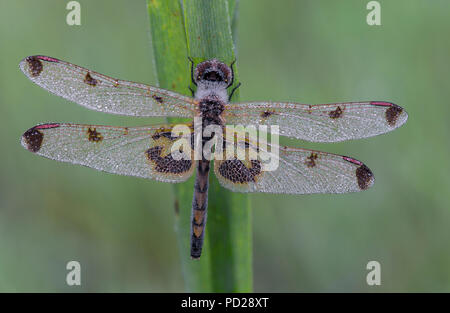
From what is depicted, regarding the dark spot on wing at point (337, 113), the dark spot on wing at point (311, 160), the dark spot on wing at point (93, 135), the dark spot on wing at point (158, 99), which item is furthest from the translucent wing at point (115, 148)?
the dark spot on wing at point (337, 113)

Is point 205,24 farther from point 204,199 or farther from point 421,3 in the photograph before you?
point 421,3

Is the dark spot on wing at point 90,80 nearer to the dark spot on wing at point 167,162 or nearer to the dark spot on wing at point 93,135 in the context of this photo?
the dark spot on wing at point 93,135

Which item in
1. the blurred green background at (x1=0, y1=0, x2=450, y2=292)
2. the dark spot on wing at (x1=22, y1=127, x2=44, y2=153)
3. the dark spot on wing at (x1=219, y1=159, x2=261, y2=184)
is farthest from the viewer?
the blurred green background at (x1=0, y1=0, x2=450, y2=292)

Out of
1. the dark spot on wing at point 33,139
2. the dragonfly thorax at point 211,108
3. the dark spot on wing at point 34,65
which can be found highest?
the dark spot on wing at point 34,65

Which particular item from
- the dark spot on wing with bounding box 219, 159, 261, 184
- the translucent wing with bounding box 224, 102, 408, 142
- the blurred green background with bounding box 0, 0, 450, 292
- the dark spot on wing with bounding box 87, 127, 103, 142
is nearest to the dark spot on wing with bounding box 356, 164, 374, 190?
the translucent wing with bounding box 224, 102, 408, 142

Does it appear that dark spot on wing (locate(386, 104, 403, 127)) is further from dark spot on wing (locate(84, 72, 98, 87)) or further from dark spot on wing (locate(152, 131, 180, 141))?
dark spot on wing (locate(84, 72, 98, 87))
